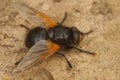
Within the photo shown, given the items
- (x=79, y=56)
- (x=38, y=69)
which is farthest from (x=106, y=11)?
(x=38, y=69)

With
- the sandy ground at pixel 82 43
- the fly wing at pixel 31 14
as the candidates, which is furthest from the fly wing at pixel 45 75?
the fly wing at pixel 31 14

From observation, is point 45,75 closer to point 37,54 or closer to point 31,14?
point 37,54

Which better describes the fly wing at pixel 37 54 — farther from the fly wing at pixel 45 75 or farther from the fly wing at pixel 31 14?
the fly wing at pixel 31 14

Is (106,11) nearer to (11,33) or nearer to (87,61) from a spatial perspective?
(87,61)

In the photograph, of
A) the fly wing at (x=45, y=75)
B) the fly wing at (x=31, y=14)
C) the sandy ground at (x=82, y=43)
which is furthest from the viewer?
the fly wing at (x=31, y=14)

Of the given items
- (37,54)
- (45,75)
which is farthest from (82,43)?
(45,75)

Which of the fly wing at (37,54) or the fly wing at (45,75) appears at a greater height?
Answer: the fly wing at (37,54)

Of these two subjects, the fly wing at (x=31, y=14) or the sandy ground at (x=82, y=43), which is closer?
the sandy ground at (x=82, y=43)
